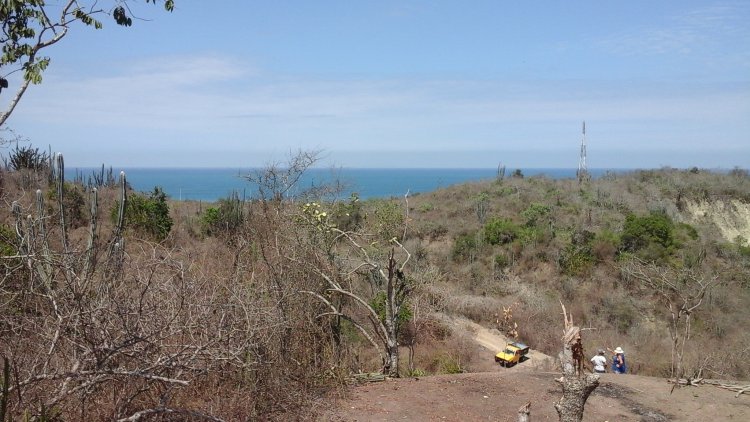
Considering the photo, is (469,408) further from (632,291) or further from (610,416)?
(632,291)

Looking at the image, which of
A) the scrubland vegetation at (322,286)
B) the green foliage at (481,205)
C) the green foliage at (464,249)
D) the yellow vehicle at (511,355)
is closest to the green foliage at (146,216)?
the scrubland vegetation at (322,286)

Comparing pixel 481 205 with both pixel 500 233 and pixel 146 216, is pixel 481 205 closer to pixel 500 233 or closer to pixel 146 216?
pixel 500 233

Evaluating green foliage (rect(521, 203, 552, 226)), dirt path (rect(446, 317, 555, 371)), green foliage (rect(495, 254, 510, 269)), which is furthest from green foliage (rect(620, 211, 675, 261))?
dirt path (rect(446, 317, 555, 371))

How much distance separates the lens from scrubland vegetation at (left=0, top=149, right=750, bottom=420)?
17.7 ft

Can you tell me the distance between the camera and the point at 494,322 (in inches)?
770

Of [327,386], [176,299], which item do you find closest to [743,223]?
[327,386]

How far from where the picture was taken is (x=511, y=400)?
348 inches

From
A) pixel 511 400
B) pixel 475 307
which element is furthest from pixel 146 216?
pixel 511 400

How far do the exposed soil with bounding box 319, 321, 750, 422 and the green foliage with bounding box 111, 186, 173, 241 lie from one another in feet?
40.6

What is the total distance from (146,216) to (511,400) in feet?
52.6

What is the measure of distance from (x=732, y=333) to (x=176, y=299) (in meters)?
17.3

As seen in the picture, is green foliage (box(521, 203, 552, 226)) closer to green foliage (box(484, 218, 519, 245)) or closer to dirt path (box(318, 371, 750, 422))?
green foliage (box(484, 218, 519, 245))

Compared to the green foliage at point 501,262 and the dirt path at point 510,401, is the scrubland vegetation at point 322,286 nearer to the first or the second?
the green foliage at point 501,262

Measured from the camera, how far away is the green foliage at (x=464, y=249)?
26.1m
